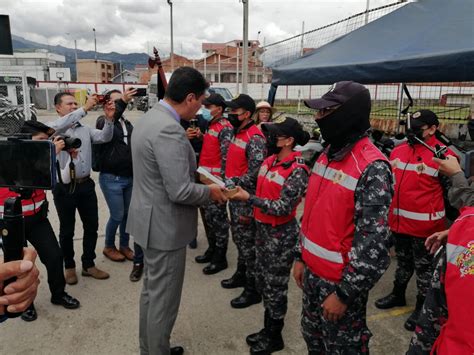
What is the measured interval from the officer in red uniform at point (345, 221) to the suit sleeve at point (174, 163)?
0.76 m

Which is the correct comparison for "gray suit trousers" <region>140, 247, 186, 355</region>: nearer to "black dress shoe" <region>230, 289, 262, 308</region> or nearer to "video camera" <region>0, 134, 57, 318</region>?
"black dress shoe" <region>230, 289, 262, 308</region>

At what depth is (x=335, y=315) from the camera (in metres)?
1.83

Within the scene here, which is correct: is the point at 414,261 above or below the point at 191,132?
below

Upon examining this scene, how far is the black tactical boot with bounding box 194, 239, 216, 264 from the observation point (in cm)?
443

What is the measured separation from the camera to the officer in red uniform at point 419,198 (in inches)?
124

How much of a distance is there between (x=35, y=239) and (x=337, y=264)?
8.61 feet

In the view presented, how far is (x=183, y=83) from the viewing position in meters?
2.36

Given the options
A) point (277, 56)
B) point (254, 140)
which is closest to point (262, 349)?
point (254, 140)

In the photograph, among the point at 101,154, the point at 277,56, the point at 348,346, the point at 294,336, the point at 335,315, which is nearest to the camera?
the point at 335,315

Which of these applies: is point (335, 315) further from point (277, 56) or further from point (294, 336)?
point (277, 56)

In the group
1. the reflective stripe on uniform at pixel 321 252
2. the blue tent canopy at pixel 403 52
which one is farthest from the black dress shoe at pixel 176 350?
the blue tent canopy at pixel 403 52

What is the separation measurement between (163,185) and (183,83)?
678mm

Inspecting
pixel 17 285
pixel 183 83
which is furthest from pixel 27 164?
pixel 183 83

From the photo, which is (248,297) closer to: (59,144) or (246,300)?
(246,300)
